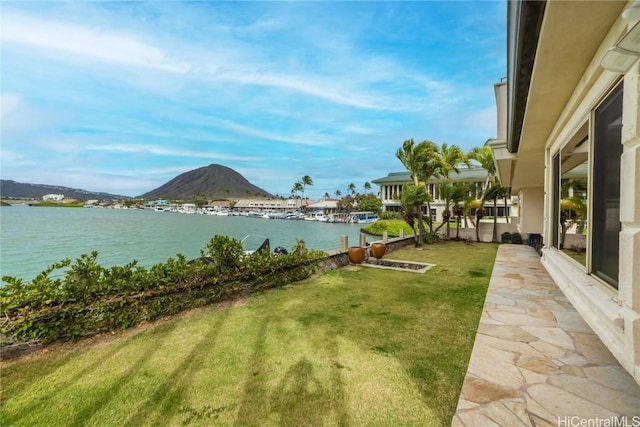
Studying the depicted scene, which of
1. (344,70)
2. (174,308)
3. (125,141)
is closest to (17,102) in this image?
(174,308)

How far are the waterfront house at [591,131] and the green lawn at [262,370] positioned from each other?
136 centimetres

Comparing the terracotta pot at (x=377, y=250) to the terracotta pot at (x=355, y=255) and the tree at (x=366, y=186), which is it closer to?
the terracotta pot at (x=355, y=255)

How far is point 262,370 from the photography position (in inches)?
113

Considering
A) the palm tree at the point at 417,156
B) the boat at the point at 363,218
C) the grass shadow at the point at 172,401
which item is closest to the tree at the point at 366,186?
the boat at the point at 363,218

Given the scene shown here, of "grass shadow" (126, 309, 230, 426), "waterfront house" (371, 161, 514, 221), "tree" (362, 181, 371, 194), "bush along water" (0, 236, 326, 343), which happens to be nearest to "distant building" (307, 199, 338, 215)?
"tree" (362, 181, 371, 194)

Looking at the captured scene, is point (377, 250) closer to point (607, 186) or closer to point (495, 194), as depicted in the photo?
point (607, 186)

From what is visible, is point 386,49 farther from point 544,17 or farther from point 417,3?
point 544,17

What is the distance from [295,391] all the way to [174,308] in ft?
9.76

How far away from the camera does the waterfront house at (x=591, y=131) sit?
5.40 feet

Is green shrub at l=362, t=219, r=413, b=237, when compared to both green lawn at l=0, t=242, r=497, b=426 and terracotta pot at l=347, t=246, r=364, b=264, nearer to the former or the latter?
terracotta pot at l=347, t=246, r=364, b=264

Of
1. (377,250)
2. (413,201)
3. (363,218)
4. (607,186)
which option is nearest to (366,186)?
(363,218)

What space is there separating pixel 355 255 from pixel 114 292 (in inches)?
249

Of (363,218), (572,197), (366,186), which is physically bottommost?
(363,218)

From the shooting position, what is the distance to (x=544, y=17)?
Result: 180cm
